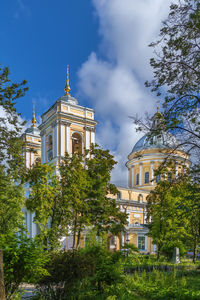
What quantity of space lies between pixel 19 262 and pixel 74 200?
7.57 metres

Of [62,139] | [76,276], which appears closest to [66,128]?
[62,139]

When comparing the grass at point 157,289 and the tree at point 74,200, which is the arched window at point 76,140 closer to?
the tree at point 74,200

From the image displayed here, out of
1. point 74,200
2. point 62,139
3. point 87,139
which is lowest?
point 74,200

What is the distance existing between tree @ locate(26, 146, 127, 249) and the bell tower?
10453 millimetres

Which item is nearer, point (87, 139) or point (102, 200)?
point (102, 200)

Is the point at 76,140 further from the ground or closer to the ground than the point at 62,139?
further from the ground

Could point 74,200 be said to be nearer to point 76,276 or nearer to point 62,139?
point 76,276

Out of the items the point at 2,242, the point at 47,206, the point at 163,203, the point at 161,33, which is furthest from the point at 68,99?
the point at 2,242

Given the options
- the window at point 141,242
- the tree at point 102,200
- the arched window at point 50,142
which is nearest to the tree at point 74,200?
the tree at point 102,200

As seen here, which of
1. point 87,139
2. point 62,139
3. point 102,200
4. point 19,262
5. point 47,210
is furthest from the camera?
point 87,139

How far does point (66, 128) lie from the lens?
98.6 ft

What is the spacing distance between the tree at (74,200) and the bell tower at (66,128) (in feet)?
34.3

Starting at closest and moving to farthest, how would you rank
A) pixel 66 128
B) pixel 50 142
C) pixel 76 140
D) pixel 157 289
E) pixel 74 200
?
pixel 157 289, pixel 74 200, pixel 66 128, pixel 76 140, pixel 50 142

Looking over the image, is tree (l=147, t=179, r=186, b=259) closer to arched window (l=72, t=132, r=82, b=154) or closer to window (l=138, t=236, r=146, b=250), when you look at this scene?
arched window (l=72, t=132, r=82, b=154)
